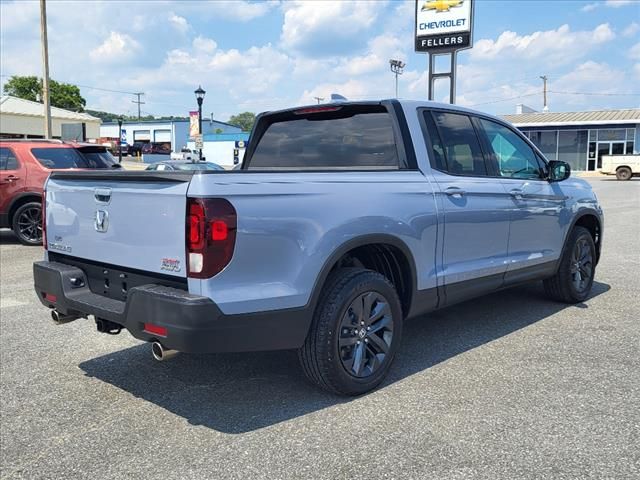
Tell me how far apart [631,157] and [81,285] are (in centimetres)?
3898

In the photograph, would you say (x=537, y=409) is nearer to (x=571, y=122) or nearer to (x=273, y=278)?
(x=273, y=278)

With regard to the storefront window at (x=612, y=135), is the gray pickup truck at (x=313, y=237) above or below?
below

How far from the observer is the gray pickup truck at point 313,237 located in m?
2.96

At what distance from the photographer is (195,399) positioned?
12.0 feet

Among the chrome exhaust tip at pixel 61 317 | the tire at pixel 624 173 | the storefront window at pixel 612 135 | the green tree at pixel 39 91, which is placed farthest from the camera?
the green tree at pixel 39 91

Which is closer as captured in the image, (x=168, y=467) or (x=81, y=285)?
(x=168, y=467)

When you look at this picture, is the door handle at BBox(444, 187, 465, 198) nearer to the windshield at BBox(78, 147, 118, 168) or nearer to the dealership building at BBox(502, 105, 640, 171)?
the windshield at BBox(78, 147, 118, 168)

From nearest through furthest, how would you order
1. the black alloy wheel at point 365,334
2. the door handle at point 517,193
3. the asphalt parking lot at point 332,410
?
the asphalt parking lot at point 332,410 < the black alloy wheel at point 365,334 < the door handle at point 517,193

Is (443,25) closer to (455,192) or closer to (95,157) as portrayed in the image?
(95,157)

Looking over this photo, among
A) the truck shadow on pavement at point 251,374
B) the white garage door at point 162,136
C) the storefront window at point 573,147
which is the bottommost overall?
the truck shadow on pavement at point 251,374

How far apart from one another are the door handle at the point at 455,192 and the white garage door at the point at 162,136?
84.7 m

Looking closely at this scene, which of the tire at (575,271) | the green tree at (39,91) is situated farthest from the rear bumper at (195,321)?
the green tree at (39,91)

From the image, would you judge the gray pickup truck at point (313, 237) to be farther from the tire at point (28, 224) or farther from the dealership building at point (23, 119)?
the dealership building at point (23, 119)

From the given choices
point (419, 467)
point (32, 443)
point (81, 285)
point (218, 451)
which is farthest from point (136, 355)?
point (419, 467)
